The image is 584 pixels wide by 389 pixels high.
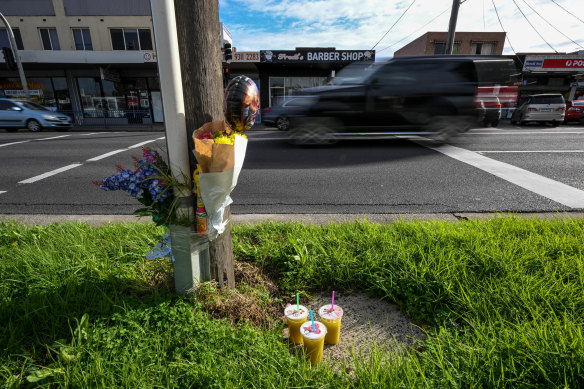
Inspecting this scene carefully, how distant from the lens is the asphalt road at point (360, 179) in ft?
13.1

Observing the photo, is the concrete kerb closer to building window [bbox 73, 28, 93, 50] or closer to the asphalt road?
the asphalt road

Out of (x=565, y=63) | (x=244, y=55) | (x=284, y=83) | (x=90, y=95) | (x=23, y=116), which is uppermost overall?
(x=565, y=63)

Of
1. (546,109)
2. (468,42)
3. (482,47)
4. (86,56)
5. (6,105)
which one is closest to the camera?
(6,105)

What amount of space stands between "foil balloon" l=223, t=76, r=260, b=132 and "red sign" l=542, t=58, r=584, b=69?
30.7 metres

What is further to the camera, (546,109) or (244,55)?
(244,55)

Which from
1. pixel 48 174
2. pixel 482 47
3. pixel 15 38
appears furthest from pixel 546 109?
pixel 15 38

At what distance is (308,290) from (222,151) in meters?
1.29

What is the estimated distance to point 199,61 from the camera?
5.50ft

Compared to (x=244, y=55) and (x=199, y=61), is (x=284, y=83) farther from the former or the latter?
(x=199, y=61)

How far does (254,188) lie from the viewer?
4.90 meters

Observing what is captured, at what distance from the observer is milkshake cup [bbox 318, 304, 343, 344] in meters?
1.72

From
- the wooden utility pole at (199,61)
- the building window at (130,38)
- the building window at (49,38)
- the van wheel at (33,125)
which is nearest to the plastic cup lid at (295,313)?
the wooden utility pole at (199,61)

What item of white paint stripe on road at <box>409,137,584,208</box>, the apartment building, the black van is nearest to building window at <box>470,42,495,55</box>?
the black van

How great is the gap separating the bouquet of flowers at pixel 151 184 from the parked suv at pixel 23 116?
16.0 metres
